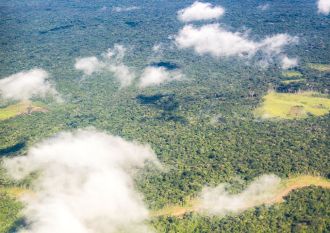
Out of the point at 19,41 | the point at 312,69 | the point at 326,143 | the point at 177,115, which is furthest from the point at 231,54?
the point at 19,41

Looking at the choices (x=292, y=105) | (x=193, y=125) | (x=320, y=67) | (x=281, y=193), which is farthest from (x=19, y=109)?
(x=320, y=67)

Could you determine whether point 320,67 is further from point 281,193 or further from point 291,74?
point 281,193

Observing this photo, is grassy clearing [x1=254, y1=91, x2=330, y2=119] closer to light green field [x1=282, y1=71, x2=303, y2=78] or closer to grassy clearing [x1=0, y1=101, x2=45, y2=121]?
light green field [x1=282, y1=71, x2=303, y2=78]

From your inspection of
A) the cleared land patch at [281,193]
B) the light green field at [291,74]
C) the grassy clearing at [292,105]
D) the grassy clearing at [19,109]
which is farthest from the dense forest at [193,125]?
the grassy clearing at [19,109]

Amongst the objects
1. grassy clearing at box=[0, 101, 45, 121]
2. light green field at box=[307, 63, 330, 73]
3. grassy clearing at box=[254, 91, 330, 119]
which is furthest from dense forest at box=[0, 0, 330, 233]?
grassy clearing at box=[0, 101, 45, 121]

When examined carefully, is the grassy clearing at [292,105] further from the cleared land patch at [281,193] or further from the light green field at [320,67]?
the cleared land patch at [281,193]

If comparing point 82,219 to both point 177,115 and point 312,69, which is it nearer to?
point 177,115
